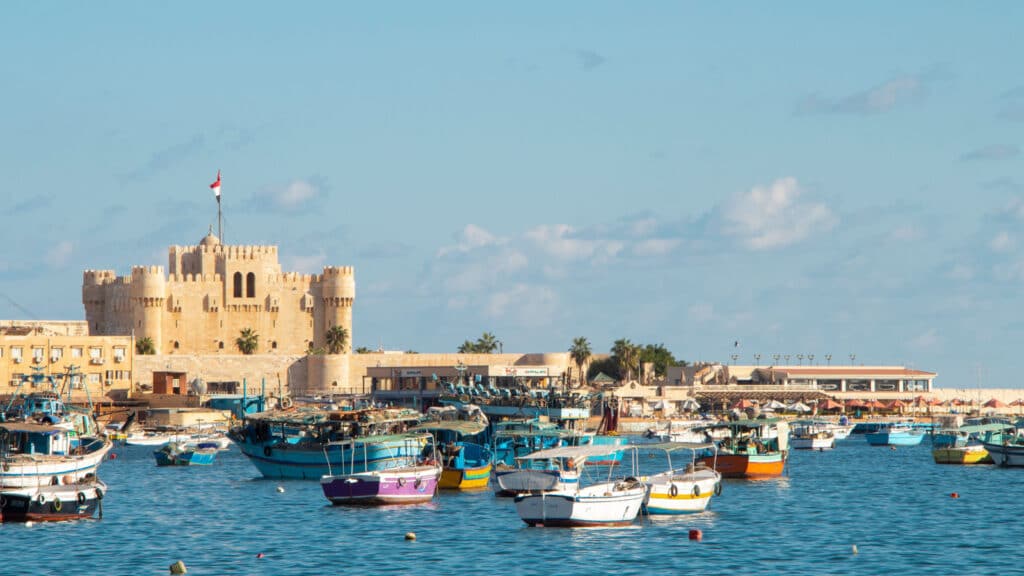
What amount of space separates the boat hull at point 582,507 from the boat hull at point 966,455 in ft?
165

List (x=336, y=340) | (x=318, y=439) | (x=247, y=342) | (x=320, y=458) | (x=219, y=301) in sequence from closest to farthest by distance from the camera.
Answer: (x=320, y=458) < (x=318, y=439) < (x=247, y=342) < (x=219, y=301) < (x=336, y=340)

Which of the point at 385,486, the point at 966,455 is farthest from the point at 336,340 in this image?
the point at 385,486

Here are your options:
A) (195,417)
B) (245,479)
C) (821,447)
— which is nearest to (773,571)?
(245,479)

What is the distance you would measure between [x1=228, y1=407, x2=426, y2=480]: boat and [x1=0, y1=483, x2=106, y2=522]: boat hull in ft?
45.9

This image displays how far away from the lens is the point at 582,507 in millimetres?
53156

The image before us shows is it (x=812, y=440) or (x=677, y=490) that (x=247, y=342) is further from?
(x=677, y=490)

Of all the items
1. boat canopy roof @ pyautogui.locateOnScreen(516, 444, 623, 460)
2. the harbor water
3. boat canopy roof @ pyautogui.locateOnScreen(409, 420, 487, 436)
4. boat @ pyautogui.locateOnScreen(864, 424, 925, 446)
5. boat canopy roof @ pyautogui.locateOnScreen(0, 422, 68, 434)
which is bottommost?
the harbor water

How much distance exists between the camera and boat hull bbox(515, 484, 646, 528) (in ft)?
175

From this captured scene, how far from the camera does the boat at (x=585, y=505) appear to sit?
175ft

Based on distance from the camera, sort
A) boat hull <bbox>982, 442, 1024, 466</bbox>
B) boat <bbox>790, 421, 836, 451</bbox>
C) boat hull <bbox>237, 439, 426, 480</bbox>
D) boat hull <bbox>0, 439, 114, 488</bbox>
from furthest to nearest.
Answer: boat <bbox>790, 421, 836, 451</bbox>
boat hull <bbox>982, 442, 1024, 466</bbox>
boat hull <bbox>237, 439, 426, 480</bbox>
boat hull <bbox>0, 439, 114, 488</bbox>

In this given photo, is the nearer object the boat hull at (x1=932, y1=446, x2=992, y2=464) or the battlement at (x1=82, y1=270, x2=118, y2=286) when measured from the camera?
the boat hull at (x1=932, y1=446, x2=992, y2=464)

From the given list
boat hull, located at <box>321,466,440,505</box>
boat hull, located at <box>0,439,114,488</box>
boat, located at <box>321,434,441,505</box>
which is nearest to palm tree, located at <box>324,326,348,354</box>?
boat, located at <box>321,434,441,505</box>

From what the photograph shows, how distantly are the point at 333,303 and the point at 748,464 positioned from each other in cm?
10145

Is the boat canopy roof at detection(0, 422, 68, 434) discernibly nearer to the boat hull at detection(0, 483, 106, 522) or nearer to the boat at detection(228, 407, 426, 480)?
the boat hull at detection(0, 483, 106, 522)
